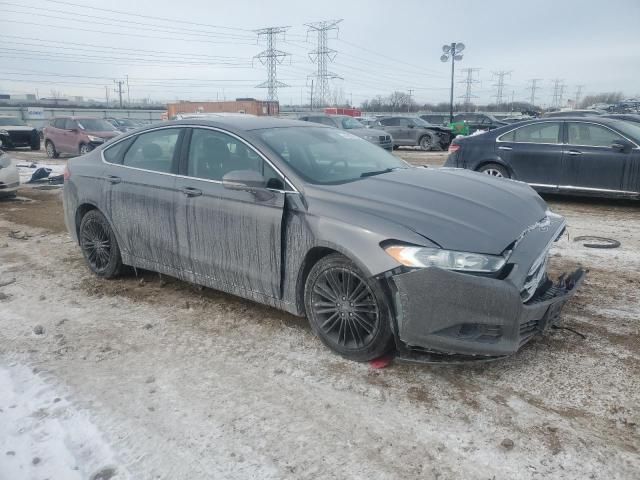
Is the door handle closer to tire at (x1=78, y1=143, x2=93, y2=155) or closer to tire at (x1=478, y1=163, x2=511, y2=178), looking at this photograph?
tire at (x1=478, y1=163, x2=511, y2=178)

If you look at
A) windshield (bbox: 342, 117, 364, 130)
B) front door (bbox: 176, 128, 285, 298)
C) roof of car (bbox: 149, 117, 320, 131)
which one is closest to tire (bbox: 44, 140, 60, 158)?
windshield (bbox: 342, 117, 364, 130)

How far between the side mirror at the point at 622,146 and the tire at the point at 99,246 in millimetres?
7577

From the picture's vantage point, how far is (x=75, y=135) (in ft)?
65.1

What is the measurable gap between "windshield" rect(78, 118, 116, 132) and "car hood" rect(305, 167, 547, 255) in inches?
731

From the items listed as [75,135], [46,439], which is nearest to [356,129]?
[75,135]

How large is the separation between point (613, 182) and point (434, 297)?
688 cm

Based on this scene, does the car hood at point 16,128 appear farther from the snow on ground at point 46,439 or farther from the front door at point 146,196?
the snow on ground at point 46,439

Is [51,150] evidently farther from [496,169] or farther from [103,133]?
[496,169]

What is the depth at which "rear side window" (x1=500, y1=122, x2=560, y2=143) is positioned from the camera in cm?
915

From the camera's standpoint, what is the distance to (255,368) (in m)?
3.58

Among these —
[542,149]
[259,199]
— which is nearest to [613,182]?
[542,149]

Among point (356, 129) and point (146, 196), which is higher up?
point (356, 129)

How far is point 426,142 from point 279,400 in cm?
2166

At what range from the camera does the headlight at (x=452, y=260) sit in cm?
309
